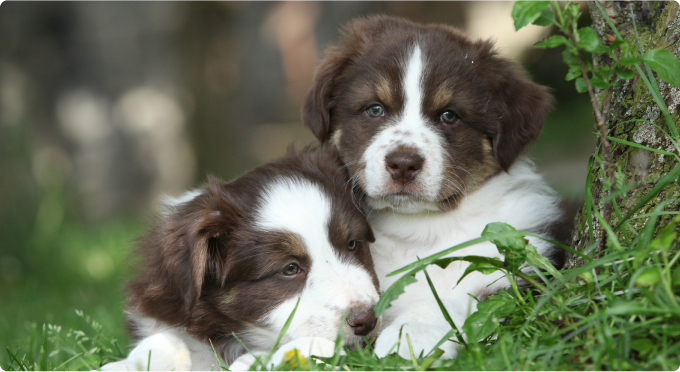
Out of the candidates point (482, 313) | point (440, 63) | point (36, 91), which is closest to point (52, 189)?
point (36, 91)

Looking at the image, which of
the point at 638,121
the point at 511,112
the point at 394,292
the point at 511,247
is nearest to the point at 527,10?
the point at 511,247

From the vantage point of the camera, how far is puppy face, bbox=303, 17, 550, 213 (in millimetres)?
3154

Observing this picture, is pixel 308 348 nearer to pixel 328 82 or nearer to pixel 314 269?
pixel 314 269

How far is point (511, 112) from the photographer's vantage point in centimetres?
336

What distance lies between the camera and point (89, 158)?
26.3 ft

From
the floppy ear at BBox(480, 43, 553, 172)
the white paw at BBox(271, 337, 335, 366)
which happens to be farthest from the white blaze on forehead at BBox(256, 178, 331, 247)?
the floppy ear at BBox(480, 43, 553, 172)

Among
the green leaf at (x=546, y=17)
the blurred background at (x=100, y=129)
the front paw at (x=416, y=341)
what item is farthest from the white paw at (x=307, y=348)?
the blurred background at (x=100, y=129)

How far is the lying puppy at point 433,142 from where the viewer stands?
316 cm

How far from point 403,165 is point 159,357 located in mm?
1504

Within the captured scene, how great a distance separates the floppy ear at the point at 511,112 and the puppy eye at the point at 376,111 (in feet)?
2.01

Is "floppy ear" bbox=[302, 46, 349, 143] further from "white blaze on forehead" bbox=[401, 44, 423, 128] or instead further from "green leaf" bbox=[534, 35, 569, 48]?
"green leaf" bbox=[534, 35, 569, 48]

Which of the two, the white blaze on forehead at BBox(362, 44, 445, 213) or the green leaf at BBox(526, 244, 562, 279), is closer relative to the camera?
the green leaf at BBox(526, 244, 562, 279)

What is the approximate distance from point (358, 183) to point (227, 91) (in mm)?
6159

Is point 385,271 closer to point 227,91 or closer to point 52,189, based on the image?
point 52,189
